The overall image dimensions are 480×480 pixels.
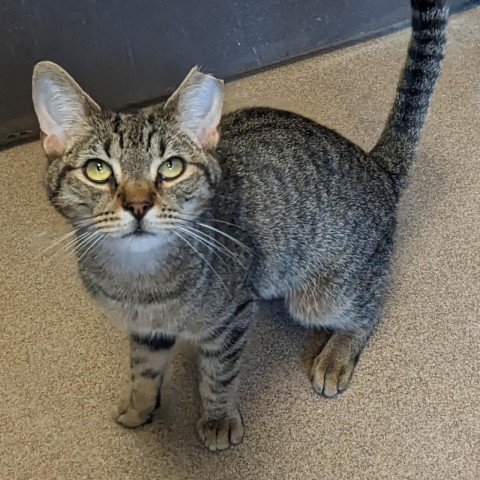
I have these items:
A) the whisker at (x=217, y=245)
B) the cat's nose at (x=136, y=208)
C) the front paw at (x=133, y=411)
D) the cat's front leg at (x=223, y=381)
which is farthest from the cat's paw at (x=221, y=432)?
the cat's nose at (x=136, y=208)

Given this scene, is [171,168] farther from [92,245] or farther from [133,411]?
[133,411]

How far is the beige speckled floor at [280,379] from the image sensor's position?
1376mm

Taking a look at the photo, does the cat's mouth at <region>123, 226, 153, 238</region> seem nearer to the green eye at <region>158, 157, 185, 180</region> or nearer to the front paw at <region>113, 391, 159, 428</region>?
the green eye at <region>158, 157, 185, 180</region>

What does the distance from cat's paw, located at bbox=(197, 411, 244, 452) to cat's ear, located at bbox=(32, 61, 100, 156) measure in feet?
1.90

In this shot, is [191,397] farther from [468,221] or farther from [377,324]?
[468,221]

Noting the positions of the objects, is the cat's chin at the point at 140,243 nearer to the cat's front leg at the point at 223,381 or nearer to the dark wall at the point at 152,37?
the cat's front leg at the point at 223,381

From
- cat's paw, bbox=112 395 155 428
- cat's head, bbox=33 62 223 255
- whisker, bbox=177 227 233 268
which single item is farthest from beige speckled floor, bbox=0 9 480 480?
cat's head, bbox=33 62 223 255

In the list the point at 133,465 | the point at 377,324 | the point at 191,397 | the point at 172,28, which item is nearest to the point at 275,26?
the point at 172,28

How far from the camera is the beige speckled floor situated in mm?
1376

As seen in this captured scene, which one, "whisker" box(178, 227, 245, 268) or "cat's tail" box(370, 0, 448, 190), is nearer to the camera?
"whisker" box(178, 227, 245, 268)

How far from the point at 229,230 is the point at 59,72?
0.40 m

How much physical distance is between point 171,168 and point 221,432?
21.1 inches

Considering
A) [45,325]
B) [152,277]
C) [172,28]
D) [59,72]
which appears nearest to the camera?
[59,72]

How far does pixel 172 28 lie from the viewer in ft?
6.54
